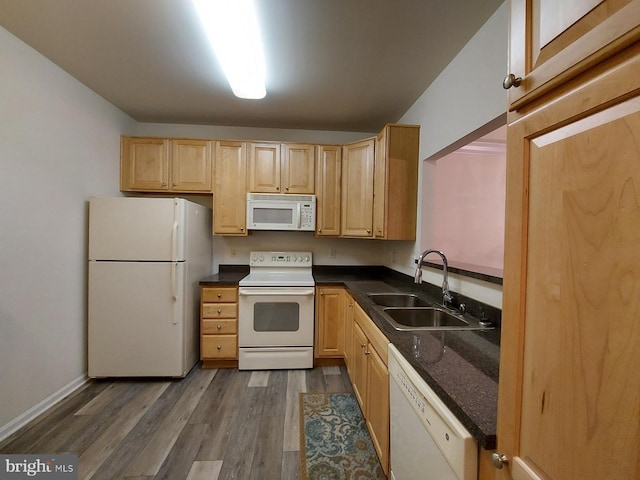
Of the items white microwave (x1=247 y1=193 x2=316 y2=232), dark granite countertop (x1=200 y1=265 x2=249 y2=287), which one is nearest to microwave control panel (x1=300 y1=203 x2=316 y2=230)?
white microwave (x1=247 y1=193 x2=316 y2=232)

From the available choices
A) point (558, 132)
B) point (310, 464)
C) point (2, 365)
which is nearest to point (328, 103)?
point (558, 132)

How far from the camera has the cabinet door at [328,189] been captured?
2840mm

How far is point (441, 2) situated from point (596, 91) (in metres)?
1.38

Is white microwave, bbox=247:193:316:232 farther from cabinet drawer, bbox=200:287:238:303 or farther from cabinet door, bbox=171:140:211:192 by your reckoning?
cabinet drawer, bbox=200:287:238:303

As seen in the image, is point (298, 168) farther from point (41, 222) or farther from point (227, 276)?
point (41, 222)

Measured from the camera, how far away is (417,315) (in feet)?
5.83

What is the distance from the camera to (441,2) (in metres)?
1.37

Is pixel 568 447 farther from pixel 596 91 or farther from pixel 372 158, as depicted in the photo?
pixel 372 158

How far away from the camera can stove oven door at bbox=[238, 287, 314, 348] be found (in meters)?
2.52

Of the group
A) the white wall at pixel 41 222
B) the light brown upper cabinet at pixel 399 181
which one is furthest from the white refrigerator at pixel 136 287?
the light brown upper cabinet at pixel 399 181

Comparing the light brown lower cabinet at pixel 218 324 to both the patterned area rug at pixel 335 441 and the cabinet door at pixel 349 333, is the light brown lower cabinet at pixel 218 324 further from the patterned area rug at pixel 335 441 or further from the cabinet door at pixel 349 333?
the cabinet door at pixel 349 333

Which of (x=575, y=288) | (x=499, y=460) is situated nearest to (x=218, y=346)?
(x=499, y=460)

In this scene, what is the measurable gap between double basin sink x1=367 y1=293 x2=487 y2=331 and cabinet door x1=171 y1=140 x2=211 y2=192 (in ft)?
6.93

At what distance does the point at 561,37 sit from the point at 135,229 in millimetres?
2755
